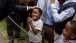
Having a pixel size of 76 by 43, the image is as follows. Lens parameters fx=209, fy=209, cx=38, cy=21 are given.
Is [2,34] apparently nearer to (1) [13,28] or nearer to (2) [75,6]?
(1) [13,28]

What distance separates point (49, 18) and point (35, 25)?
0.48 metres

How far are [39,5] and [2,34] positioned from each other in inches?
94.2

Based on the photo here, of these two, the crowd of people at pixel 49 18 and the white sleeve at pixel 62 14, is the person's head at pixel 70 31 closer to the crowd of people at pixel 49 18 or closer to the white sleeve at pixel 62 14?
the crowd of people at pixel 49 18

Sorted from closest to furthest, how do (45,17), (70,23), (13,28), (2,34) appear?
(70,23)
(45,17)
(13,28)
(2,34)

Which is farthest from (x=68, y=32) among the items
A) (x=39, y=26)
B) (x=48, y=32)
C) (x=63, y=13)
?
(x=39, y=26)

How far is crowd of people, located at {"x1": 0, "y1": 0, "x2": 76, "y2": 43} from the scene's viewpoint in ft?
10.0

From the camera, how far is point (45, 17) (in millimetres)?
3770

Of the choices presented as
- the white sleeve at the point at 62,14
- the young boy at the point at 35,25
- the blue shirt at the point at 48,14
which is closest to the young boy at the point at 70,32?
the white sleeve at the point at 62,14

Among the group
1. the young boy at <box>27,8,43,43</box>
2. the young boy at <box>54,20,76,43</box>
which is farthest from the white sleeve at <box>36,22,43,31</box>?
the young boy at <box>54,20,76,43</box>

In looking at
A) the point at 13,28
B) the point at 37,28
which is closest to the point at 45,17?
the point at 37,28

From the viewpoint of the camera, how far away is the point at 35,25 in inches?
163

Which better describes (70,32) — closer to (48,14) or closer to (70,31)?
(70,31)

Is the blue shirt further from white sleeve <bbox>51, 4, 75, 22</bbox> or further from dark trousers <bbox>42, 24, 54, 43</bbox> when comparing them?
white sleeve <bbox>51, 4, 75, 22</bbox>

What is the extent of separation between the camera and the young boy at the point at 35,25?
400cm
